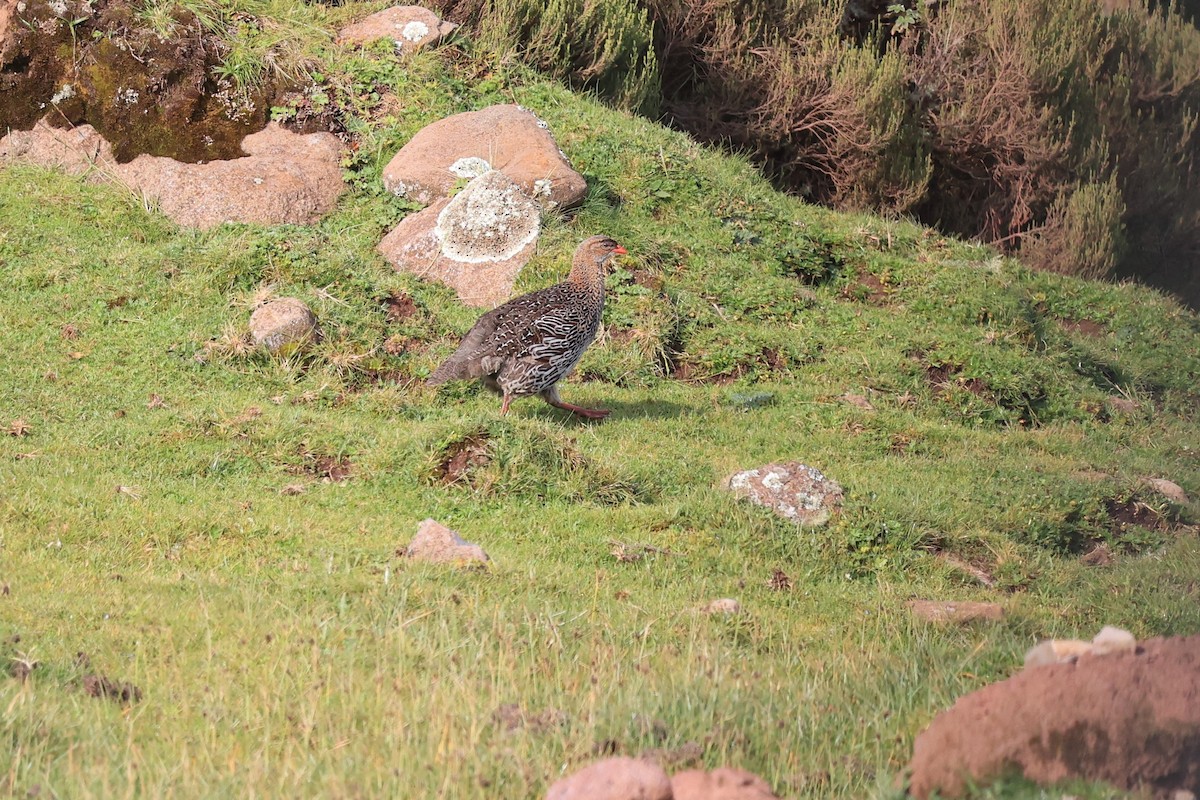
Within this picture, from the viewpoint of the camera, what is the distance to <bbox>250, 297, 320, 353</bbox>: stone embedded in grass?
38.1ft

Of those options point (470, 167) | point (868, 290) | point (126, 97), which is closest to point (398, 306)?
point (470, 167)

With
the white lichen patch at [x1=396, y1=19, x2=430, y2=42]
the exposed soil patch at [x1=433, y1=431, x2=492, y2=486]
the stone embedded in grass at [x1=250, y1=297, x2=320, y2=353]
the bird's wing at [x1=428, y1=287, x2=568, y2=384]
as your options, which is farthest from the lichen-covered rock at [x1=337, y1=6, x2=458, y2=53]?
the exposed soil patch at [x1=433, y1=431, x2=492, y2=486]

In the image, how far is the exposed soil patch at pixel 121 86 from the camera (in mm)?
15312

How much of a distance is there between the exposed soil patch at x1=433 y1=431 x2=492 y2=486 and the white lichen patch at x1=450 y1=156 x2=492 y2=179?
619 cm

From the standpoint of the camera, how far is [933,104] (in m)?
21.2

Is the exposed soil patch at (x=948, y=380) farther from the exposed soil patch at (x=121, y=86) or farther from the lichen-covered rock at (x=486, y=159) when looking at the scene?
the exposed soil patch at (x=121, y=86)

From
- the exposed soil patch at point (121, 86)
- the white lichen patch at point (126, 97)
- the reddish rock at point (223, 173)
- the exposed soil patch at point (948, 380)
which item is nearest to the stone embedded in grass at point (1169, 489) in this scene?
the exposed soil patch at point (948, 380)

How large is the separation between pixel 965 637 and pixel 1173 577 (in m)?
2.83

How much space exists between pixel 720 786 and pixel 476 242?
409 inches

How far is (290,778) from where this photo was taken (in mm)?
4543

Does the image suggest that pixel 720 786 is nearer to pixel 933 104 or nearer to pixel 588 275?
pixel 588 275

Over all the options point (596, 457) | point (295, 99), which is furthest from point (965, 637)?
point (295, 99)

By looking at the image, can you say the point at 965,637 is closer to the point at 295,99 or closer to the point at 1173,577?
the point at 1173,577

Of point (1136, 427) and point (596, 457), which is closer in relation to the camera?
point (596, 457)
